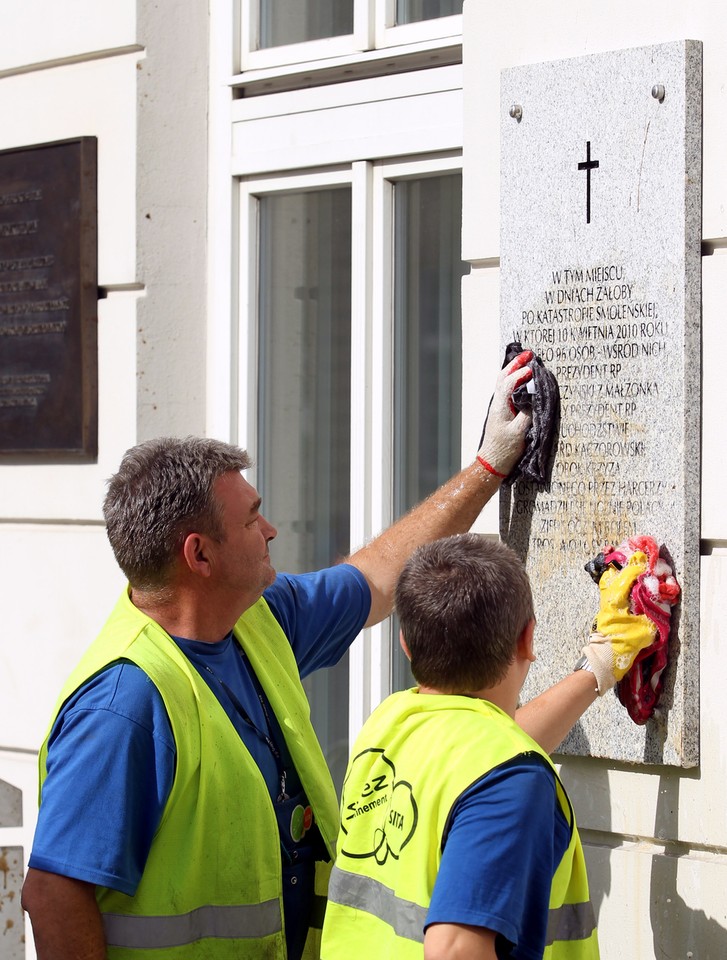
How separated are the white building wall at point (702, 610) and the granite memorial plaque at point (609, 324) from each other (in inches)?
1.4

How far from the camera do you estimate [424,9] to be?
12.1 ft

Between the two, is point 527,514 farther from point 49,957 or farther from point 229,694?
point 49,957

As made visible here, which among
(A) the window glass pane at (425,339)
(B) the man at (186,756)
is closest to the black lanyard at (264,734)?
(B) the man at (186,756)

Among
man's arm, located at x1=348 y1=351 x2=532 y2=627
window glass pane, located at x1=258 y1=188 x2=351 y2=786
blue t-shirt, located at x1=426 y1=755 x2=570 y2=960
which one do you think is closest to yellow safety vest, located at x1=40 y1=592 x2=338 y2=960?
blue t-shirt, located at x1=426 y1=755 x2=570 y2=960

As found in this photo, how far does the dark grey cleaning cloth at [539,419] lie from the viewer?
2.90 meters

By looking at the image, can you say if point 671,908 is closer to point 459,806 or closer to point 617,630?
point 617,630

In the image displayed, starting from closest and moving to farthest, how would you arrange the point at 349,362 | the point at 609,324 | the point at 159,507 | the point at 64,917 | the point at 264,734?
the point at 64,917
the point at 159,507
the point at 264,734
the point at 609,324
the point at 349,362

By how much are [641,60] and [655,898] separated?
188cm

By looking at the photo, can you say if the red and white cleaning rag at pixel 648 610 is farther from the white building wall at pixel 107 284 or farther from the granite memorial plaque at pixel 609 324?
the white building wall at pixel 107 284

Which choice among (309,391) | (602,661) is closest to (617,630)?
(602,661)

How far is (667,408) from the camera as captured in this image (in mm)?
2785

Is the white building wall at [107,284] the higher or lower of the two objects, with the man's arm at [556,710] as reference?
higher

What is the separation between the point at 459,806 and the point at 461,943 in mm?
175

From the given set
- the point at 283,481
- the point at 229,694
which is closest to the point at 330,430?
the point at 283,481
